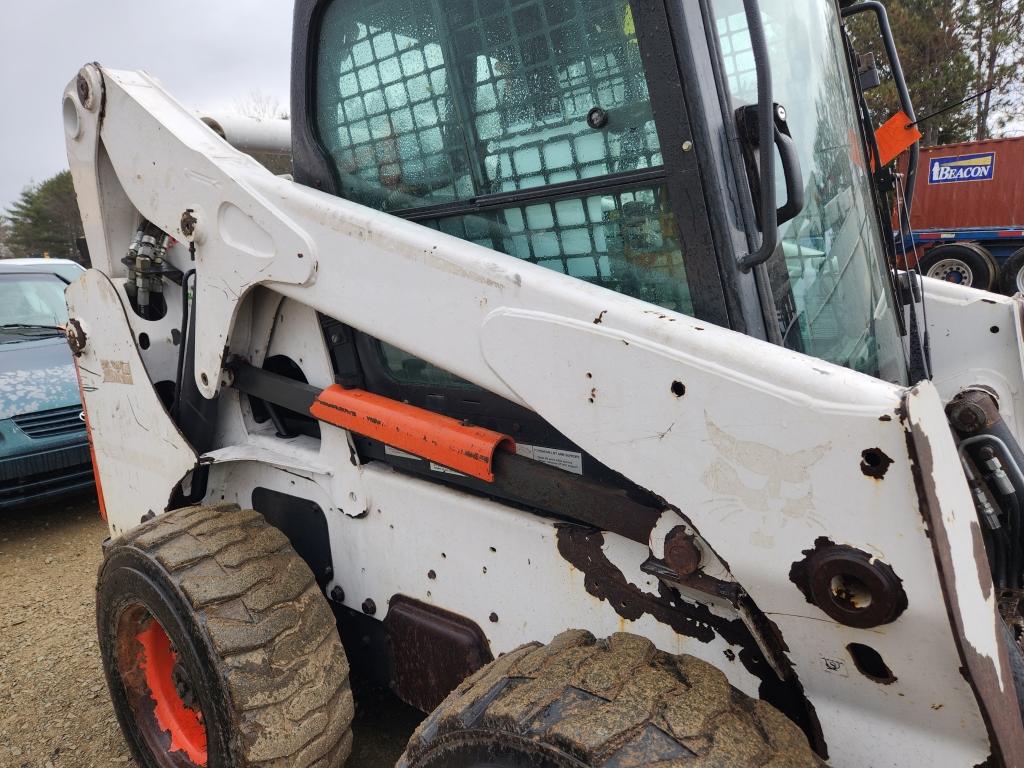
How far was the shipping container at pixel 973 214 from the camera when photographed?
11.2 m

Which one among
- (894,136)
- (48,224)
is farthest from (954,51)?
(48,224)

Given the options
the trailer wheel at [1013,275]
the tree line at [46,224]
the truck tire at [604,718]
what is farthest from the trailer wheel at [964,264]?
the tree line at [46,224]

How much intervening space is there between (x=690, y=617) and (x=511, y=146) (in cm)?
105

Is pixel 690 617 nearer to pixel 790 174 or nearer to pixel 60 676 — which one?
pixel 790 174

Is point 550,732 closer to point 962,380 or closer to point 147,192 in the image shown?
point 147,192

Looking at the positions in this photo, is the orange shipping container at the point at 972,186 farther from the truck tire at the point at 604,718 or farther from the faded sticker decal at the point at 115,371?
the truck tire at the point at 604,718

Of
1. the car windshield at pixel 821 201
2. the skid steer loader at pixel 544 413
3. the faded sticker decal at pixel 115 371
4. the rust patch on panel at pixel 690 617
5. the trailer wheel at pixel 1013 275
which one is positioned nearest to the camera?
the skid steer loader at pixel 544 413

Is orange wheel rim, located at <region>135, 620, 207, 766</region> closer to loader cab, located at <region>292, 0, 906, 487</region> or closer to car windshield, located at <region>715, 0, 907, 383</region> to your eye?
loader cab, located at <region>292, 0, 906, 487</region>

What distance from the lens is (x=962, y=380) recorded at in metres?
2.65

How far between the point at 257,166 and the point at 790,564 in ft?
5.42

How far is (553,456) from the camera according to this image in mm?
1603

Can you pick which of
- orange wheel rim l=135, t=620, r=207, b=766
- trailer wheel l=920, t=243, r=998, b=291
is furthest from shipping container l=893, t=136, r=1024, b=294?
orange wheel rim l=135, t=620, r=207, b=766

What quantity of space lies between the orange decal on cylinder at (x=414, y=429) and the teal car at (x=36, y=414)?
3.65 meters

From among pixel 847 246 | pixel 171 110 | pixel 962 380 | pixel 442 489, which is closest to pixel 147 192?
pixel 171 110
